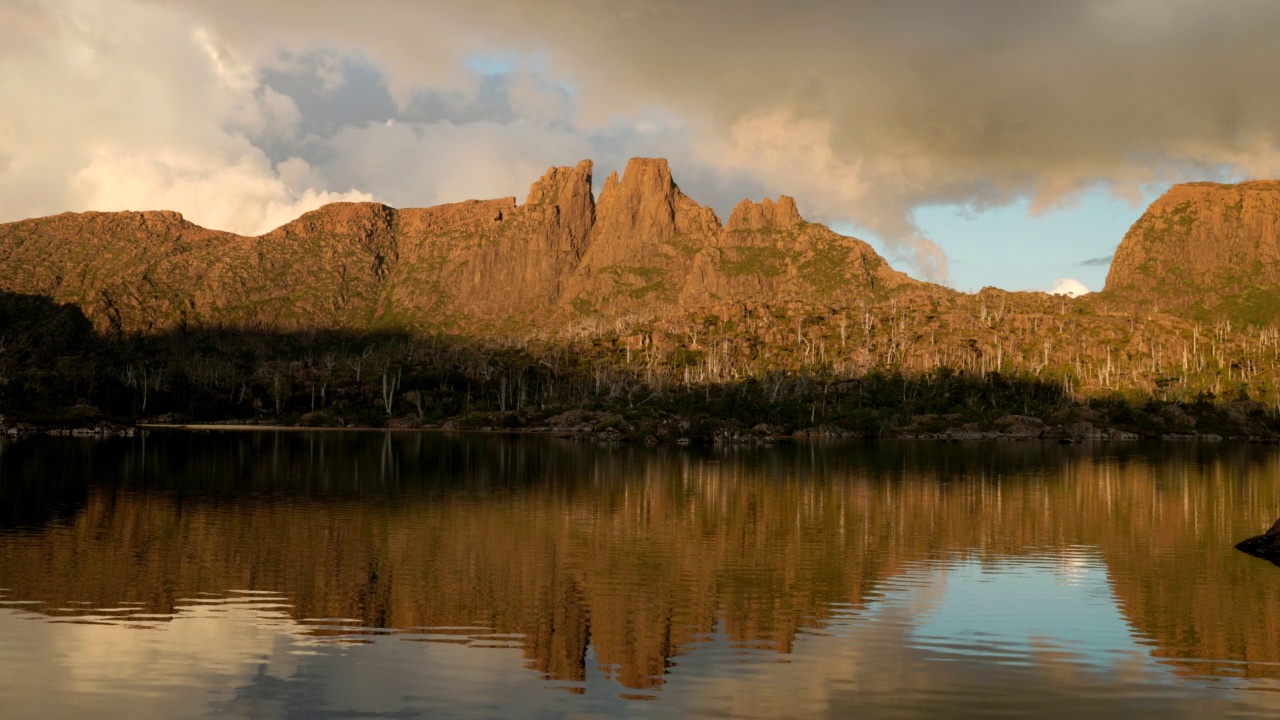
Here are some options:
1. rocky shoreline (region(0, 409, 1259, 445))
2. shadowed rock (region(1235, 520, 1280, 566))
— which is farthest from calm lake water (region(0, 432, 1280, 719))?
rocky shoreline (region(0, 409, 1259, 445))

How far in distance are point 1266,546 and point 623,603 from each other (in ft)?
103

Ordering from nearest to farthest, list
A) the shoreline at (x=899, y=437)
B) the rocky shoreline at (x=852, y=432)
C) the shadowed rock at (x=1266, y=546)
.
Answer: the shadowed rock at (x=1266, y=546) < the shoreline at (x=899, y=437) < the rocky shoreline at (x=852, y=432)

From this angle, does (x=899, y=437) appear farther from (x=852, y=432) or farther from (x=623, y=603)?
(x=623, y=603)

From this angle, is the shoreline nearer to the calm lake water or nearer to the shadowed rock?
the calm lake water

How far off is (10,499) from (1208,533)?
6880 cm

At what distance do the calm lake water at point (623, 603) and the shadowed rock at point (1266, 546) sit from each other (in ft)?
3.89

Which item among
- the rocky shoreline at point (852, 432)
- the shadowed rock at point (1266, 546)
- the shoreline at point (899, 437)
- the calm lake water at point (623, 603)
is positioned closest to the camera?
the calm lake water at point (623, 603)

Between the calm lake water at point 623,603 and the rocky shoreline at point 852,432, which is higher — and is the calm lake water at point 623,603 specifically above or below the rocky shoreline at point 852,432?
below

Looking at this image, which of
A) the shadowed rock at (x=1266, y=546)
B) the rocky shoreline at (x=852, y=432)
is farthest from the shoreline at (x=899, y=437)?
the shadowed rock at (x=1266, y=546)

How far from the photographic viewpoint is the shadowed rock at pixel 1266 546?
1684 inches

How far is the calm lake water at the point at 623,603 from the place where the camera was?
70.7ft

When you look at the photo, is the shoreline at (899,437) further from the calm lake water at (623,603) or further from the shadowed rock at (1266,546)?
the shadowed rock at (1266,546)

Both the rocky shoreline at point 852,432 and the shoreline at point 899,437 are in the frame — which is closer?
the shoreline at point 899,437

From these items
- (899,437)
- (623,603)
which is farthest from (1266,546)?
(899,437)
